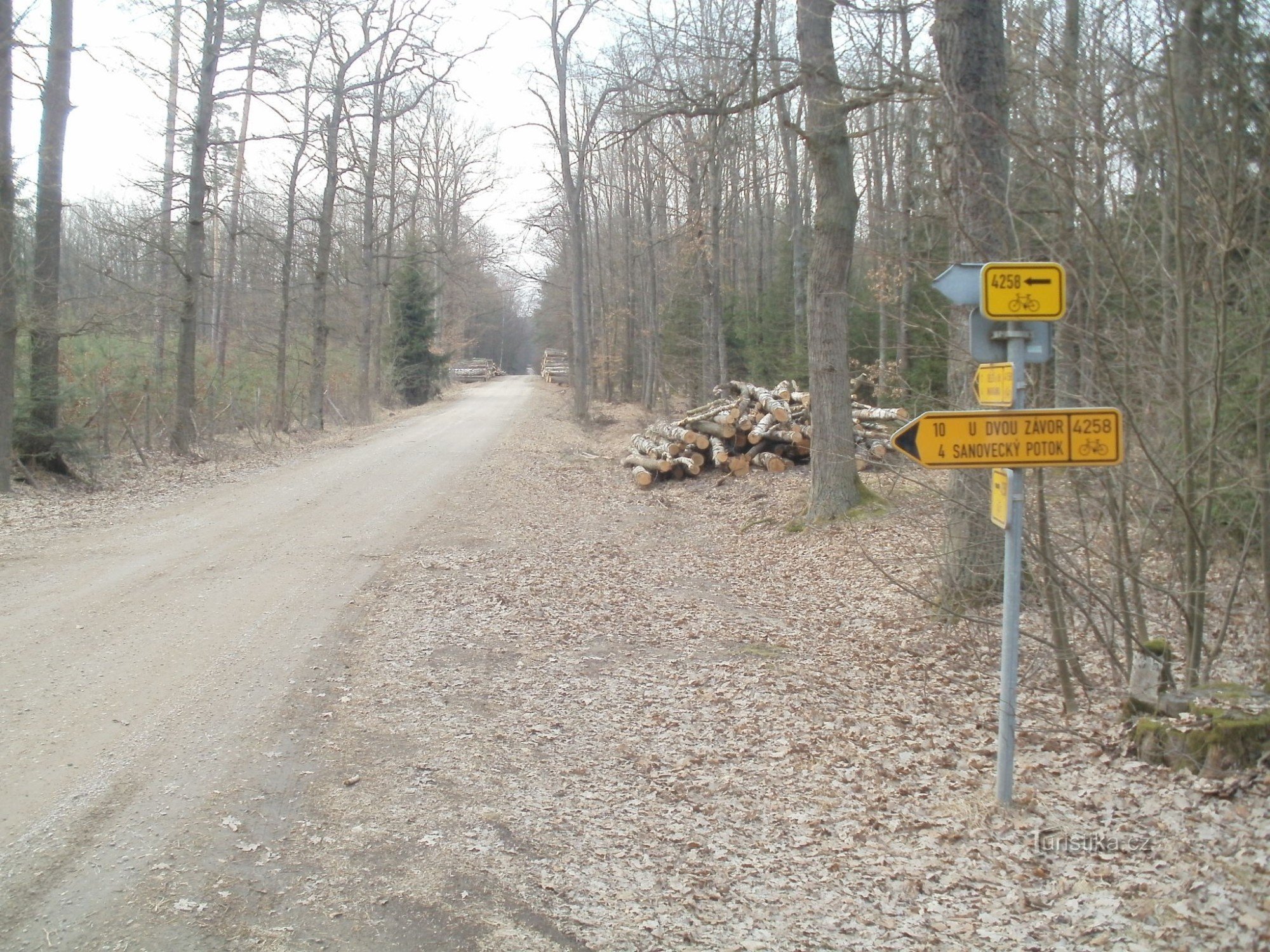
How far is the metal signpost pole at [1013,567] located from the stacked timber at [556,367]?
53070 mm

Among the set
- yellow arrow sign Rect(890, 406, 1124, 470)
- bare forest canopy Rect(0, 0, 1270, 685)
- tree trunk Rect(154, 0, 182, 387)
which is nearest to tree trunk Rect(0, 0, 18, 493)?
bare forest canopy Rect(0, 0, 1270, 685)

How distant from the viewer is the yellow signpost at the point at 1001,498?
4.17 m

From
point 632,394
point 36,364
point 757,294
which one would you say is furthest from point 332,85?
point 632,394

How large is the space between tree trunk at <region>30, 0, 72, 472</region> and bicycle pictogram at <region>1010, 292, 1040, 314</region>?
1426 centimetres

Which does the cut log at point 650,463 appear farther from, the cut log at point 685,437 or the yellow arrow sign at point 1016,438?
the yellow arrow sign at point 1016,438

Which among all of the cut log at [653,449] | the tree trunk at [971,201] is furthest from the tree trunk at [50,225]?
the tree trunk at [971,201]

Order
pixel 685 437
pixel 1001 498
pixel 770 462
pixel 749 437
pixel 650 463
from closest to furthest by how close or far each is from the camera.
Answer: pixel 1001 498 < pixel 770 462 < pixel 749 437 < pixel 685 437 < pixel 650 463

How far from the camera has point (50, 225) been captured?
14281 mm

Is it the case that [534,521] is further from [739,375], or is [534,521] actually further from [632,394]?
[632,394]

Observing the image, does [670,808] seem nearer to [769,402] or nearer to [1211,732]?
[1211,732]

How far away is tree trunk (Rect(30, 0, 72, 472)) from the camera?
46.0 ft

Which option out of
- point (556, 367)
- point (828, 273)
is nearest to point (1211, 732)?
point (828, 273)

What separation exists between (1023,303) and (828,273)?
731cm

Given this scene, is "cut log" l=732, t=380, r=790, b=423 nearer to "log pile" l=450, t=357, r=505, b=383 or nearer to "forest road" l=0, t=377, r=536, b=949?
"forest road" l=0, t=377, r=536, b=949
